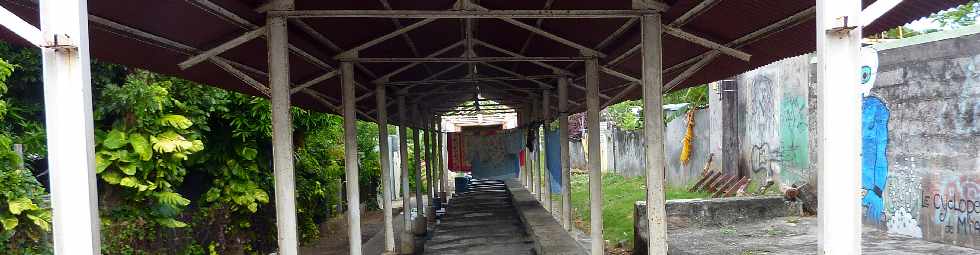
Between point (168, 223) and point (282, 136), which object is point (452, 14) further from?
point (168, 223)

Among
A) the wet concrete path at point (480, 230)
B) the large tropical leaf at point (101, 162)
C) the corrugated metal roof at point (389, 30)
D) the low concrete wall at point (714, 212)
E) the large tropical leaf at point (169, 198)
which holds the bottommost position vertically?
the wet concrete path at point (480, 230)

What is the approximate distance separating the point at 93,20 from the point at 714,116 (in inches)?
588

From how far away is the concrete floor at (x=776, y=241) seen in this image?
Result: 7465 millimetres

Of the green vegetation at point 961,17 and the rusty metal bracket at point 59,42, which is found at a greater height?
the green vegetation at point 961,17

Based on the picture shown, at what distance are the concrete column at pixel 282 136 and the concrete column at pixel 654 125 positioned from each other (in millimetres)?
2716

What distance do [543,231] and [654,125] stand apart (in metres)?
3.50

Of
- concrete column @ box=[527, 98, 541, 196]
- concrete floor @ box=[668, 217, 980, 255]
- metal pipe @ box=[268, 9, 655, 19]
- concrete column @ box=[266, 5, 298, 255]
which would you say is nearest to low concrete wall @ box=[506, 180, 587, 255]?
concrete column @ box=[527, 98, 541, 196]

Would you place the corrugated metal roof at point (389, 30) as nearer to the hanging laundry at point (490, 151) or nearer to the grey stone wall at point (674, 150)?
the grey stone wall at point (674, 150)

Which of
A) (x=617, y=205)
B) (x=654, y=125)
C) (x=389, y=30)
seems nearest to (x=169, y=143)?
(x=389, y=30)

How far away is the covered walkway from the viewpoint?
6.47 ft

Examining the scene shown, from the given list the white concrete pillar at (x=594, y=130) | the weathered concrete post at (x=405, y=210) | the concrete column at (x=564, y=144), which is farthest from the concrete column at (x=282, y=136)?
the weathered concrete post at (x=405, y=210)

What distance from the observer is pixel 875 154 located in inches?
346

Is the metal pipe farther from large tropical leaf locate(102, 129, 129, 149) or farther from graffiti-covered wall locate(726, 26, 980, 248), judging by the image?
graffiti-covered wall locate(726, 26, 980, 248)

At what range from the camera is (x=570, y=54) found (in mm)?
7609
